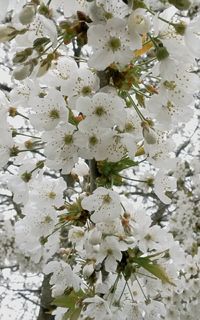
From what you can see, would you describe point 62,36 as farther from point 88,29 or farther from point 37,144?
point 37,144

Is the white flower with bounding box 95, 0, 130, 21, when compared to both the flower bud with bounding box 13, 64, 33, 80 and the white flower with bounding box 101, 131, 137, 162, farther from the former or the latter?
the white flower with bounding box 101, 131, 137, 162

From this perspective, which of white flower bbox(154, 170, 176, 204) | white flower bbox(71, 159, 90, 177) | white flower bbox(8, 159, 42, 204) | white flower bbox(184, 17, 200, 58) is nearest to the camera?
white flower bbox(184, 17, 200, 58)

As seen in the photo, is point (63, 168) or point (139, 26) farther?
point (63, 168)

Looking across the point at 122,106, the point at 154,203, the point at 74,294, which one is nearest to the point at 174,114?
the point at 122,106

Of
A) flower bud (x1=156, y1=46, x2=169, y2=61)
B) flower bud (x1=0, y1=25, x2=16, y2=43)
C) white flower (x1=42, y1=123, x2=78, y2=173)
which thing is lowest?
white flower (x1=42, y1=123, x2=78, y2=173)

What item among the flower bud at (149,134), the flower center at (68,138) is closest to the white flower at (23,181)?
the flower center at (68,138)

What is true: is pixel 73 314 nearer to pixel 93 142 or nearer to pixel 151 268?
pixel 151 268

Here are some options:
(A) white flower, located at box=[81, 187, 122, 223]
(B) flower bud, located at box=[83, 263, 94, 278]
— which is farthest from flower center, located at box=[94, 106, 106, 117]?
(B) flower bud, located at box=[83, 263, 94, 278]
